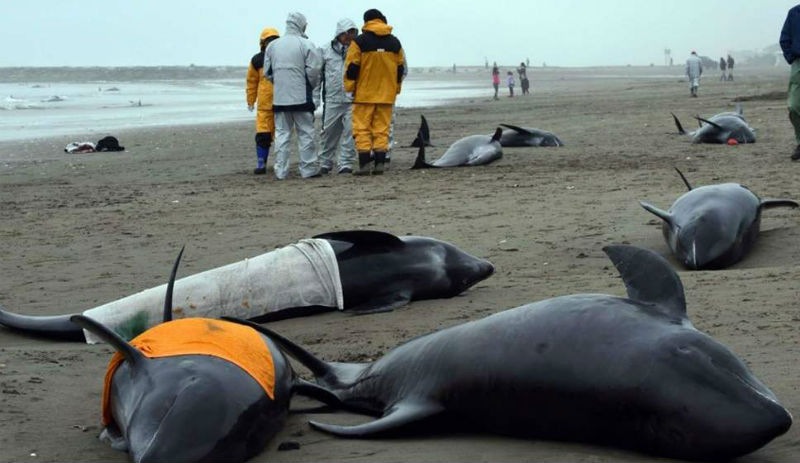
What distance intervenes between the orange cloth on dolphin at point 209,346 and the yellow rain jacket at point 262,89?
38.8 feet

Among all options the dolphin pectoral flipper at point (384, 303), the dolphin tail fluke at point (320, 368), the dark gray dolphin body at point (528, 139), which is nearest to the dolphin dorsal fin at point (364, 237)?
the dolphin pectoral flipper at point (384, 303)

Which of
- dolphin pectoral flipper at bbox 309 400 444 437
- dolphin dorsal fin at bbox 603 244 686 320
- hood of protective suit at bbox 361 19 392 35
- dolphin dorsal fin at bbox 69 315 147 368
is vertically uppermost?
hood of protective suit at bbox 361 19 392 35

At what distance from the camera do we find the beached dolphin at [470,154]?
16.1m

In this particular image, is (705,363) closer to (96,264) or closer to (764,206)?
(764,206)

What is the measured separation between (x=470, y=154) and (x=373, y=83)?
1808 millimetres

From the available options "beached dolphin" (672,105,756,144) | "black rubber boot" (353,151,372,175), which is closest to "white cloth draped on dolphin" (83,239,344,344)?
"black rubber boot" (353,151,372,175)

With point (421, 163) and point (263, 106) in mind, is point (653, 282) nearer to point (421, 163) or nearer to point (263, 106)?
point (421, 163)

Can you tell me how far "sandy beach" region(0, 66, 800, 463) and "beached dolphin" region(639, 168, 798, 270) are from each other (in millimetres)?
151

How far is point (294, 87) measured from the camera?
15.9 meters

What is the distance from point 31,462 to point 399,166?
40.8 ft

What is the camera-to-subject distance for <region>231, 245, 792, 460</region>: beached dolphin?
381 cm

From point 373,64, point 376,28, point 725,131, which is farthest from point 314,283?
point 725,131

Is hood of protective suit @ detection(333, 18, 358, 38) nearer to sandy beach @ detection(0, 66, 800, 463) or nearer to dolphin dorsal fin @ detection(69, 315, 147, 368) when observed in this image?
sandy beach @ detection(0, 66, 800, 463)

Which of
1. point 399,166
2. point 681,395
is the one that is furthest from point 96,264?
point 399,166
